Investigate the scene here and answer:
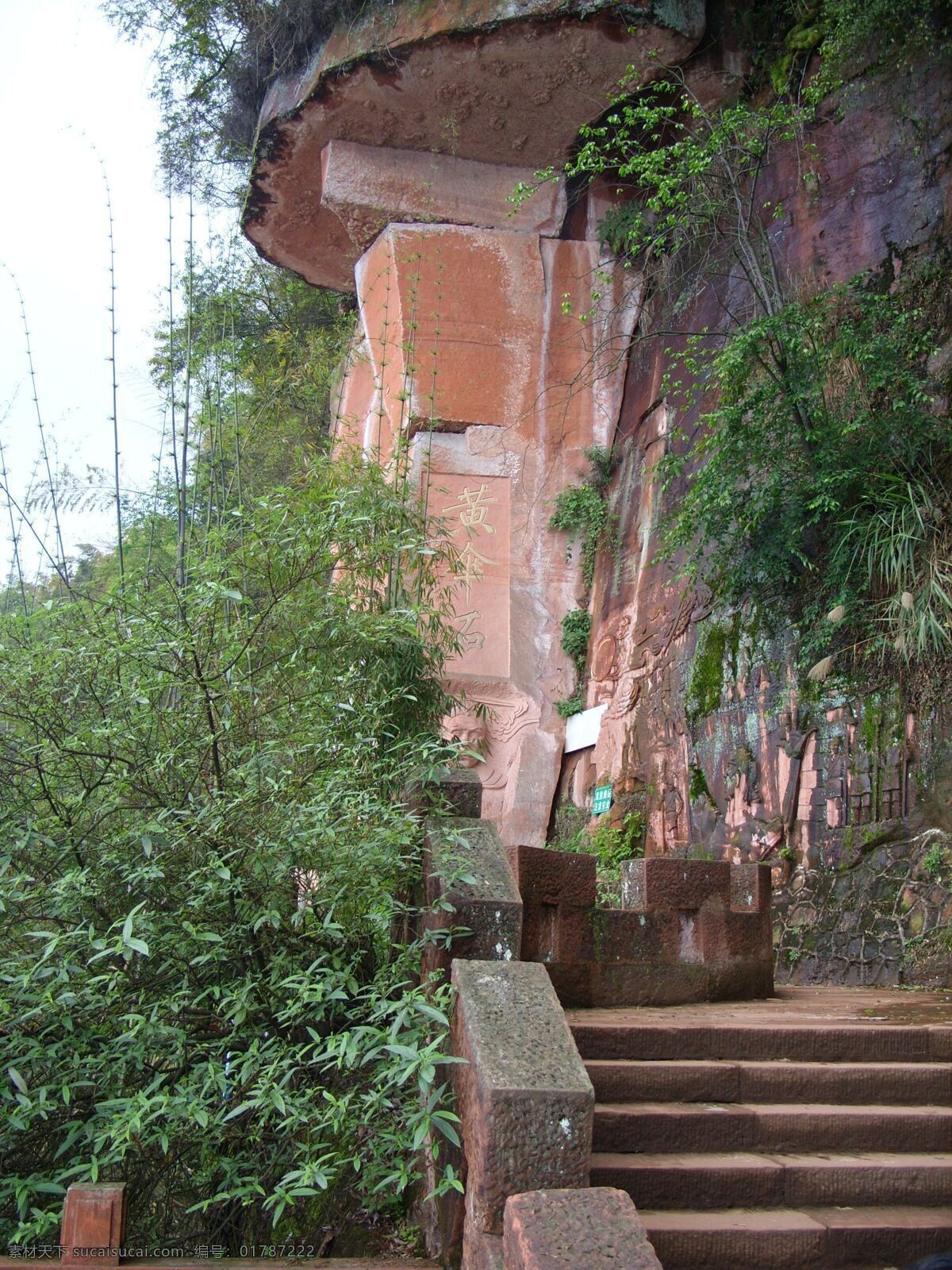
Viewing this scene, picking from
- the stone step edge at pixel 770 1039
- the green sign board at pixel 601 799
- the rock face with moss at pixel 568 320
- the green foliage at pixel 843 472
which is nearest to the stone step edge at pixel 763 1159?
the stone step edge at pixel 770 1039

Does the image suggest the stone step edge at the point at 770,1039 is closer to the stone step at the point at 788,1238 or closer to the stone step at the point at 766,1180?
the stone step at the point at 766,1180

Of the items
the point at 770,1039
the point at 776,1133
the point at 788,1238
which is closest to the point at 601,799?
the point at 770,1039

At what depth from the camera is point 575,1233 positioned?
250 cm

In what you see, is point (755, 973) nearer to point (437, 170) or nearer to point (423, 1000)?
point (423, 1000)

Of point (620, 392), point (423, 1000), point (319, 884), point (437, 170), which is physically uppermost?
point (437, 170)

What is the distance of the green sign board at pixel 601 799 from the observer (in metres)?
8.75

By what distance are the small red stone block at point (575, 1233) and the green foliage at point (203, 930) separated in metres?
0.30

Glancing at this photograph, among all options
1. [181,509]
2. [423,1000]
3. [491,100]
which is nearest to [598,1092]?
[423,1000]

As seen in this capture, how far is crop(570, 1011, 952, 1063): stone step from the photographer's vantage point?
377 cm

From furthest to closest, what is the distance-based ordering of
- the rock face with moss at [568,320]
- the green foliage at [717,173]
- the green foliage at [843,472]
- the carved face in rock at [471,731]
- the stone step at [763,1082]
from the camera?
1. the carved face in rock at [471,731]
2. the rock face with moss at [568,320]
3. the green foliage at [717,173]
4. the green foliage at [843,472]
5. the stone step at [763,1082]

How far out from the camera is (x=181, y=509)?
4.69m

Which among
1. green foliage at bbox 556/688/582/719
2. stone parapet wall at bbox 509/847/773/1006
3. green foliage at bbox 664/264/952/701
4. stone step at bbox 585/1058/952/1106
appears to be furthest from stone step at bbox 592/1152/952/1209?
green foliage at bbox 556/688/582/719

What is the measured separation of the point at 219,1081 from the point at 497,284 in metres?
8.44

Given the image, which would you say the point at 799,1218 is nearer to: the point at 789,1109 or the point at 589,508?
the point at 789,1109
